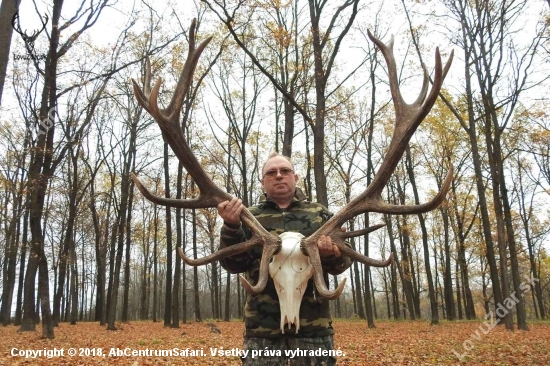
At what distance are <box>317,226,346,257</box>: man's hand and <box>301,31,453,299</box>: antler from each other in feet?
0.22

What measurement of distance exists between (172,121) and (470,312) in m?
33.3

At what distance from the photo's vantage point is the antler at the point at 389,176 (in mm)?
3508

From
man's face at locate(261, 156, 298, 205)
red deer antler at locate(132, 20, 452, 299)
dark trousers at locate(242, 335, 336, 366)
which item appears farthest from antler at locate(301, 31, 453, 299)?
dark trousers at locate(242, 335, 336, 366)

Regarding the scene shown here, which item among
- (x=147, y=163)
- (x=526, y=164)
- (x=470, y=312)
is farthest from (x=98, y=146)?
(x=526, y=164)

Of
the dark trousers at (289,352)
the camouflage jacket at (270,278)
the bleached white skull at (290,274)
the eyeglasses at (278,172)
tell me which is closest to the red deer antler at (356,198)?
the camouflage jacket at (270,278)

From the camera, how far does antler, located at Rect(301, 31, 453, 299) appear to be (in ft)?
11.5

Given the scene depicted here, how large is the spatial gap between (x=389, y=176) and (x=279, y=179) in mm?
1129

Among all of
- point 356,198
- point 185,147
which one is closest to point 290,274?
point 356,198

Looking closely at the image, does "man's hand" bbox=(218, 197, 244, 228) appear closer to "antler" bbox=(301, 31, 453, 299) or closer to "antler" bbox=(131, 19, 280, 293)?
"antler" bbox=(131, 19, 280, 293)

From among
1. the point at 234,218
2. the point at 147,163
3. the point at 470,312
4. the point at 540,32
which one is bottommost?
the point at 470,312

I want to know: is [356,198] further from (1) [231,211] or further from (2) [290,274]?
(1) [231,211]

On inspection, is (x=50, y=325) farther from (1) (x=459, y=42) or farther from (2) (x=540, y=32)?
(2) (x=540, y=32)

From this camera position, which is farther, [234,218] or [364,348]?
[364,348]

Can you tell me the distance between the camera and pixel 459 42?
17.8 m
